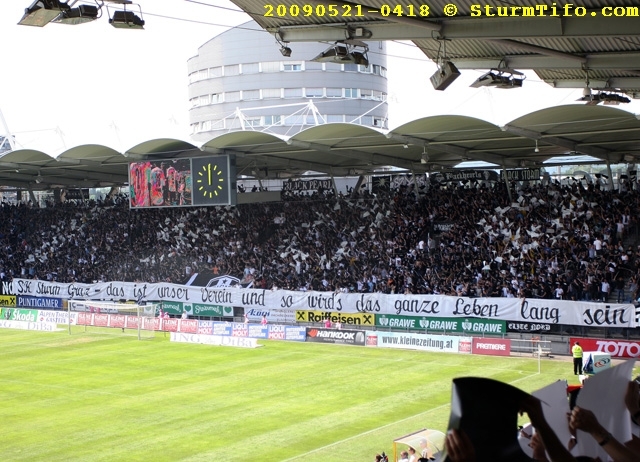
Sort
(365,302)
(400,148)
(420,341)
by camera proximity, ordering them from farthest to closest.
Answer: (400,148) → (365,302) → (420,341)

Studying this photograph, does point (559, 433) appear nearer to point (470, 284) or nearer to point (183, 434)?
point (183, 434)

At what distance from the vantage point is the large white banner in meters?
32.9

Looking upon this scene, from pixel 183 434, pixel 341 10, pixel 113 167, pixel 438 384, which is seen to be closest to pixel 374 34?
pixel 341 10

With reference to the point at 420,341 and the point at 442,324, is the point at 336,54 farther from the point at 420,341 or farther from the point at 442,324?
the point at 442,324

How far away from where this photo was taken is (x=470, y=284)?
38.6m

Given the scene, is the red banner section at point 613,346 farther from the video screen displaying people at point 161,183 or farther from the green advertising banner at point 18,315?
the green advertising banner at point 18,315

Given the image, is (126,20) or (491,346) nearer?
(126,20)

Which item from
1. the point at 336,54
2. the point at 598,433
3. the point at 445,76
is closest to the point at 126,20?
the point at 336,54

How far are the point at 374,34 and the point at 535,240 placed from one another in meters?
23.0

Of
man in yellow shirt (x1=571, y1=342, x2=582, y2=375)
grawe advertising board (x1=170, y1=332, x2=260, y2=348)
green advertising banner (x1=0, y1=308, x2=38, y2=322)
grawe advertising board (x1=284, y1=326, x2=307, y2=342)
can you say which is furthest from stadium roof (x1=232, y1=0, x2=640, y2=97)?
green advertising banner (x1=0, y1=308, x2=38, y2=322)

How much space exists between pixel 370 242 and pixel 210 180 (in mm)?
9438

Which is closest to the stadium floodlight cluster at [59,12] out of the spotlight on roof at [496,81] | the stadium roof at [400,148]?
the spotlight on roof at [496,81]

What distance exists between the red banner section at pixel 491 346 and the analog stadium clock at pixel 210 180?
14247 millimetres

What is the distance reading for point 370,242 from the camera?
45281 mm
